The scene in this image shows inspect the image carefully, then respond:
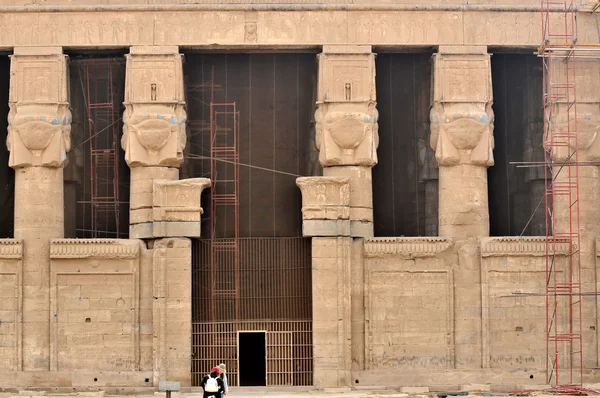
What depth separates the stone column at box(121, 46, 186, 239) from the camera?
3372cm

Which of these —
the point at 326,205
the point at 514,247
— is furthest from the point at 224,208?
the point at 514,247

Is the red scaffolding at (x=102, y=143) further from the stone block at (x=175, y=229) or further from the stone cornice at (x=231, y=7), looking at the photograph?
the stone block at (x=175, y=229)

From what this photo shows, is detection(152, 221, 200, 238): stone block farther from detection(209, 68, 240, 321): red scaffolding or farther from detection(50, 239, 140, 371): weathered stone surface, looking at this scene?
detection(209, 68, 240, 321): red scaffolding

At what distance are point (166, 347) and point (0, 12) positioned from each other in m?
9.98

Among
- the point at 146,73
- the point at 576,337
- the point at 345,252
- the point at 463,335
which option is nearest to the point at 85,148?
the point at 146,73

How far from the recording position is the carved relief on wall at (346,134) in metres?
33.8

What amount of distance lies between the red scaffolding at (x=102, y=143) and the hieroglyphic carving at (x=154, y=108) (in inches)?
68.5

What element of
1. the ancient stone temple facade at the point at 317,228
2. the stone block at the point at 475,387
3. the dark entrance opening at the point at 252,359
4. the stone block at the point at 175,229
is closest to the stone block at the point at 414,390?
the ancient stone temple facade at the point at 317,228

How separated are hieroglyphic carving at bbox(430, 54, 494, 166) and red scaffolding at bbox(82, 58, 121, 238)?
8.97m

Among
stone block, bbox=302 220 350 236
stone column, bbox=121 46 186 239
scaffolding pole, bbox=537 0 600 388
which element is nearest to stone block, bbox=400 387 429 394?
scaffolding pole, bbox=537 0 600 388

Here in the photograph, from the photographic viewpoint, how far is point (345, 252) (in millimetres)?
33469

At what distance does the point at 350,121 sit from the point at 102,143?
7.24 meters

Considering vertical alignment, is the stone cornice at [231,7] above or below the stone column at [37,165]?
above

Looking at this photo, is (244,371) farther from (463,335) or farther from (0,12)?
(0,12)
